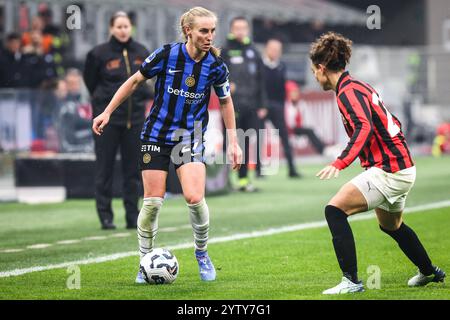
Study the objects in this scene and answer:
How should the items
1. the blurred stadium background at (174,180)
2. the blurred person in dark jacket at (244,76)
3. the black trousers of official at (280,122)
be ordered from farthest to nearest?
the black trousers of official at (280,122), the blurred person in dark jacket at (244,76), the blurred stadium background at (174,180)

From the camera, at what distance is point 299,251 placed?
32.1 ft

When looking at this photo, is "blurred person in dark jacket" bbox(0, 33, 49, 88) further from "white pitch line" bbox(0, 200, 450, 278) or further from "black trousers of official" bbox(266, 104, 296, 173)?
"white pitch line" bbox(0, 200, 450, 278)

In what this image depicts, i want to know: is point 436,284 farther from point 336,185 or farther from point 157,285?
point 336,185

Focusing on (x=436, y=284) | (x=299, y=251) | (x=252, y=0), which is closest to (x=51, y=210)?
(x=299, y=251)

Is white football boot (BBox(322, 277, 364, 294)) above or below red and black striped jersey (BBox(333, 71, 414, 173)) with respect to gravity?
below

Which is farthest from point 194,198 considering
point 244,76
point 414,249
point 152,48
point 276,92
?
point 152,48

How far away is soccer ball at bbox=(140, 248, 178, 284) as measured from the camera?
7.85 metres

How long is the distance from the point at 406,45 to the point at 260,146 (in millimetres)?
19425

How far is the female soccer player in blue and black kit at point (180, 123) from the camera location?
7965mm

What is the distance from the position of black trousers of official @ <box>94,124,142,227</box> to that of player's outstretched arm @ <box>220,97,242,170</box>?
3.46 m
